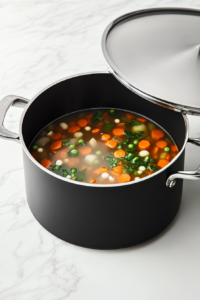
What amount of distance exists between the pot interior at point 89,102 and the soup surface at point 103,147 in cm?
3

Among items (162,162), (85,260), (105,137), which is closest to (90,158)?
(105,137)

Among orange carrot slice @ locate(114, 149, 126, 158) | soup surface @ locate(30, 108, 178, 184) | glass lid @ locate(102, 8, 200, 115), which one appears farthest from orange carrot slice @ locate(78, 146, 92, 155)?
glass lid @ locate(102, 8, 200, 115)

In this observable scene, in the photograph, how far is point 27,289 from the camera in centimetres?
165

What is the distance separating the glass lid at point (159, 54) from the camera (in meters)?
1.51

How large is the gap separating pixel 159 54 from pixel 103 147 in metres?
0.55

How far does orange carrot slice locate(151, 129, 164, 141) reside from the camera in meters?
2.06

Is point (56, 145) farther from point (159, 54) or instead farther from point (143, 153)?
point (159, 54)

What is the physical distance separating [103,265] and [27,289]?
0.94ft

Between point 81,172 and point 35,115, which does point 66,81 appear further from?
point 81,172

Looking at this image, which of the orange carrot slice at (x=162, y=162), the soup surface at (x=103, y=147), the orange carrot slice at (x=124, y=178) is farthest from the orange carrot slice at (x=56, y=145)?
the orange carrot slice at (x=162, y=162)

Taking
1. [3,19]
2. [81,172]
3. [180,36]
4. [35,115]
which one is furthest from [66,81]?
[3,19]

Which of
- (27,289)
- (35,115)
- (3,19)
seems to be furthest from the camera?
(3,19)

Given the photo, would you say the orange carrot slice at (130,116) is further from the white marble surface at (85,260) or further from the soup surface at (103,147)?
the white marble surface at (85,260)

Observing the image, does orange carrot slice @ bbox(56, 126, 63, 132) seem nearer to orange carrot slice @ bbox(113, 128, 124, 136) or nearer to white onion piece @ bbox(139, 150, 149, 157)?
orange carrot slice @ bbox(113, 128, 124, 136)
